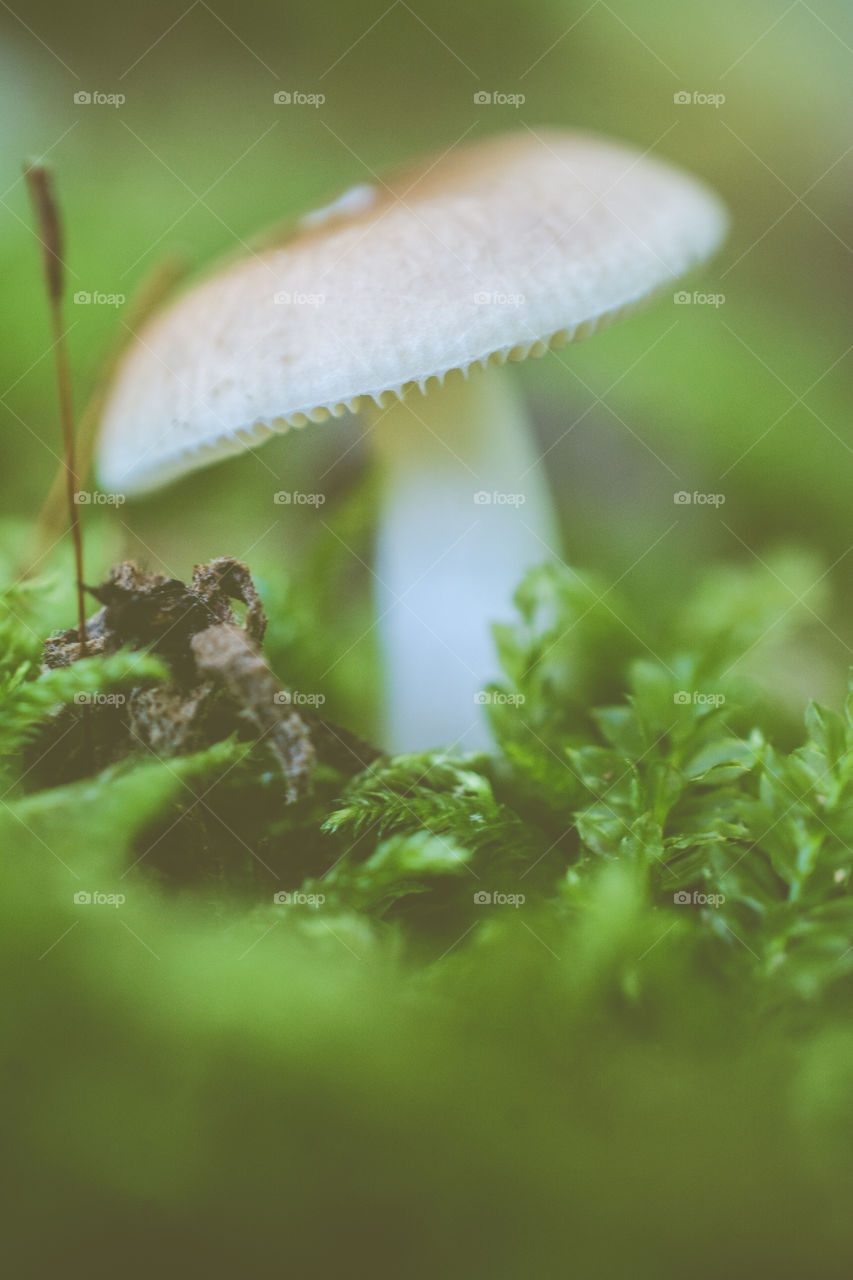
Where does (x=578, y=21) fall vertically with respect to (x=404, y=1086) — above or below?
above

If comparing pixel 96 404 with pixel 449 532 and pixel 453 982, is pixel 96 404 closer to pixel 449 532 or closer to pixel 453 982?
pixel 449 532

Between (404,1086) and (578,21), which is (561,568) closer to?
(404,1086)

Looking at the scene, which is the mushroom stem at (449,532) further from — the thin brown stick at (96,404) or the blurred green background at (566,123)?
the blurred green background at (566,123)

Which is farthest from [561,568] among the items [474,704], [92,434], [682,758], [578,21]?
[578,21]

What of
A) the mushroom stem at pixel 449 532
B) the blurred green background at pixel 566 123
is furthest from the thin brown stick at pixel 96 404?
the blurred green background at pixel 566 123

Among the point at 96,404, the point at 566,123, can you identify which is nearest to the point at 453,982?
the point at 96,404

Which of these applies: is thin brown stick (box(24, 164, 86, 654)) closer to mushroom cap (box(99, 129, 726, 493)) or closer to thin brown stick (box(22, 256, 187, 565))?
mushroom cap (box(99, 129, 726, 493))

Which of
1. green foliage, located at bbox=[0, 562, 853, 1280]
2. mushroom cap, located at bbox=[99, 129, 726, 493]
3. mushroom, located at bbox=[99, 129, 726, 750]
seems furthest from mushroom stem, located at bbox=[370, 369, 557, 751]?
green foliage, located at bbox=[0, 562, 853, 1280]
